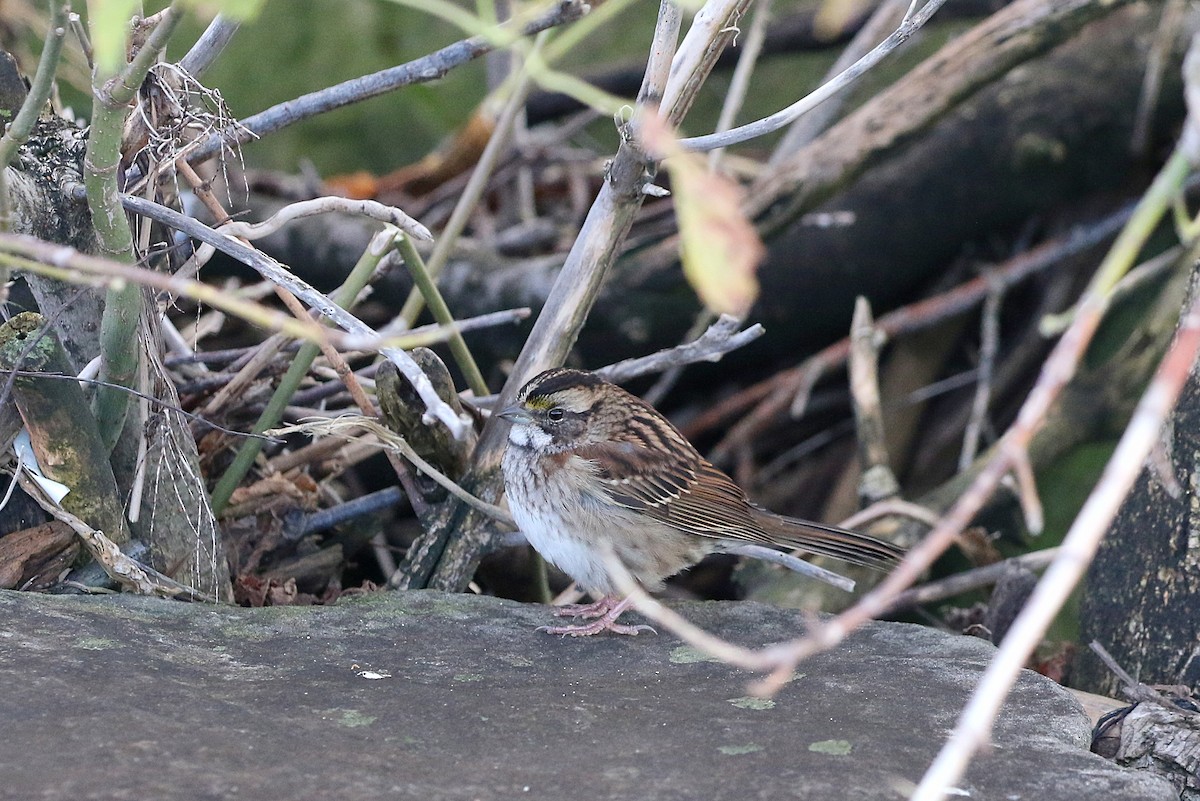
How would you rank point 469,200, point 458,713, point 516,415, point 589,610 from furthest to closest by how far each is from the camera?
point 469,200 → point 516,415 → point 589,610 → point 458,713

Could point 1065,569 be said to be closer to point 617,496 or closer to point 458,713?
point 458,713

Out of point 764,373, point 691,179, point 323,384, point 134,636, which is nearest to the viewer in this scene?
point 691,179

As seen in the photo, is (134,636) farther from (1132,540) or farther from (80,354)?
(1132,540)

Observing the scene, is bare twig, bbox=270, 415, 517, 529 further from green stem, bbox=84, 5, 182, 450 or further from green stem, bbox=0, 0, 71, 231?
green stem, bbox=0, 0, 71, 231

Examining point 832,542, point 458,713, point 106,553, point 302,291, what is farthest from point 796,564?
point 106,553

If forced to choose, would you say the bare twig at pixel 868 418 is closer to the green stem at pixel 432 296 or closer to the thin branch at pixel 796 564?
the thin branch at pixel 796 564

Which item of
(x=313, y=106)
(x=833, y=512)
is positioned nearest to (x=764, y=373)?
(x=833, y=512)

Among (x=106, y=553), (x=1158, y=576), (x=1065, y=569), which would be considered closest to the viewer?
(x=1065, y=569)
